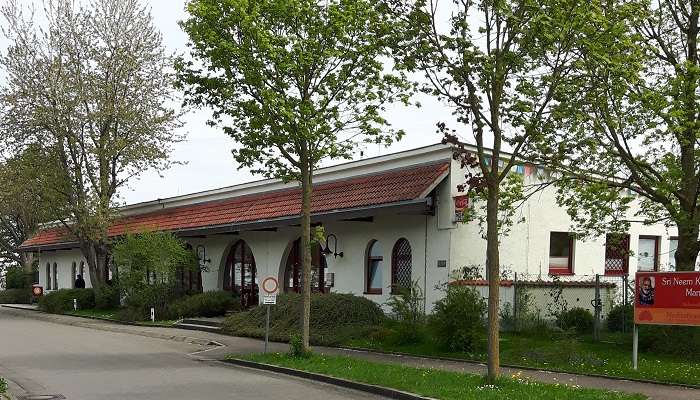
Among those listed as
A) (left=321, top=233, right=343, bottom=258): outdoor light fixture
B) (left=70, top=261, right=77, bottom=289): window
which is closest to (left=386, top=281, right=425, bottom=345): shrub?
(left=321, top=233, right=343, bottom=258): outdoor light fixture

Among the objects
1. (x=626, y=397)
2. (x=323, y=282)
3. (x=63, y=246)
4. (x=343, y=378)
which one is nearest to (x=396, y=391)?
(x=343, y=378)

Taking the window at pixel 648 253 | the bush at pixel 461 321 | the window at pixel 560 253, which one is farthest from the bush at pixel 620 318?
the window at pixel 648 253

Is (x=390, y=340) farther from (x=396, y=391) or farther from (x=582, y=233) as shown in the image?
(x=396, y=391)

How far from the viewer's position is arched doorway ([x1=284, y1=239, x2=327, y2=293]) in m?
27.4

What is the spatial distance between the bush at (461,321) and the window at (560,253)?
6502 mm

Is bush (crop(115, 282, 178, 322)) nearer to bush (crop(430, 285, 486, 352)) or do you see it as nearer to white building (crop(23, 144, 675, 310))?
white building (crop(23, 144, 675, 310))

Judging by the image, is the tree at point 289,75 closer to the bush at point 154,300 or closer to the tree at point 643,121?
the tree at point 643,121

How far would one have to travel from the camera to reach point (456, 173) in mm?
21453

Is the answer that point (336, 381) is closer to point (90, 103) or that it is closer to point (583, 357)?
point (583, 357)

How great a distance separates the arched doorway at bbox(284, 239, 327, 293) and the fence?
776 cm

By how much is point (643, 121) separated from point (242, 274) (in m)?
19.3

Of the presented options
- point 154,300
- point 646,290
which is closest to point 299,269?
point 154,300

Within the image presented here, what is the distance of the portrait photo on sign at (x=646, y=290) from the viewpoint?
14270 mm

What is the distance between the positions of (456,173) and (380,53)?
606 centimetres
